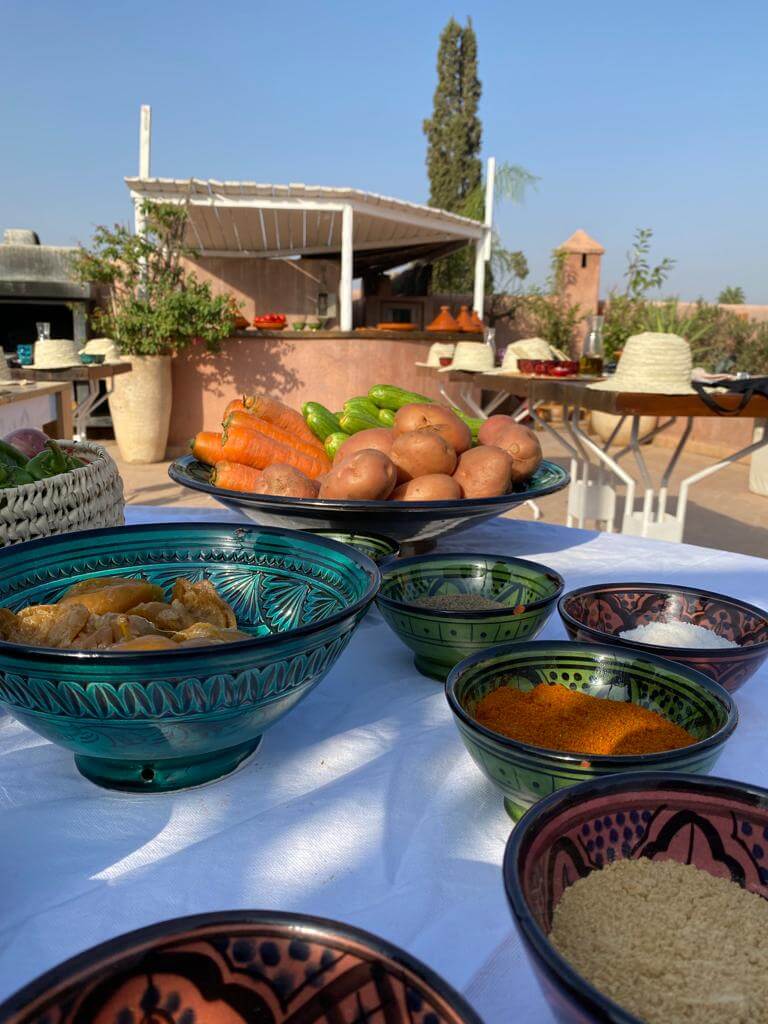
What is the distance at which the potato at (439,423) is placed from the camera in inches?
48.6

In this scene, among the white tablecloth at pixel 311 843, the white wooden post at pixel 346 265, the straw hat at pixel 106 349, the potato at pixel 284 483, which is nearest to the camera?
the white tablecloth at pixel 311 843

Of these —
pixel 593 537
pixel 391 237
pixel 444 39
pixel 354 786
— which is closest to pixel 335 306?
pixel 391 237

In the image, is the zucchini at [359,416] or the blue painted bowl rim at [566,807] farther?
the zucchini at [359,416]

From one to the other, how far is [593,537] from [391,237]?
9.76 metres

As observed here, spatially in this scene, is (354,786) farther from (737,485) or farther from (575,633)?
(737,485)

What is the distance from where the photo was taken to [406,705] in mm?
774

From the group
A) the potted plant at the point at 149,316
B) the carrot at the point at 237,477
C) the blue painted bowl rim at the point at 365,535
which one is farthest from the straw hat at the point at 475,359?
the blue painted bowl rim at the point at 365,535

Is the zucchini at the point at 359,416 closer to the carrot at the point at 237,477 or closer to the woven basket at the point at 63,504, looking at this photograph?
the carrot at the point at 237,477

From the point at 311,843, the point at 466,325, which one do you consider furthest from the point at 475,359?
the point at 311,843

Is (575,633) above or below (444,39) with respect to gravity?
below

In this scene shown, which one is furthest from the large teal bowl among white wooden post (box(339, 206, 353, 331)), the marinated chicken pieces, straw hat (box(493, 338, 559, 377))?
white wooden post (box(339, 206, 353, 331))

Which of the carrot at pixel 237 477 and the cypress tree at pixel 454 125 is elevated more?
the cypress tree at pixel 454 125

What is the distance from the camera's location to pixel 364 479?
41.1 inches

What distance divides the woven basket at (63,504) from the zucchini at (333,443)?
39 cm
